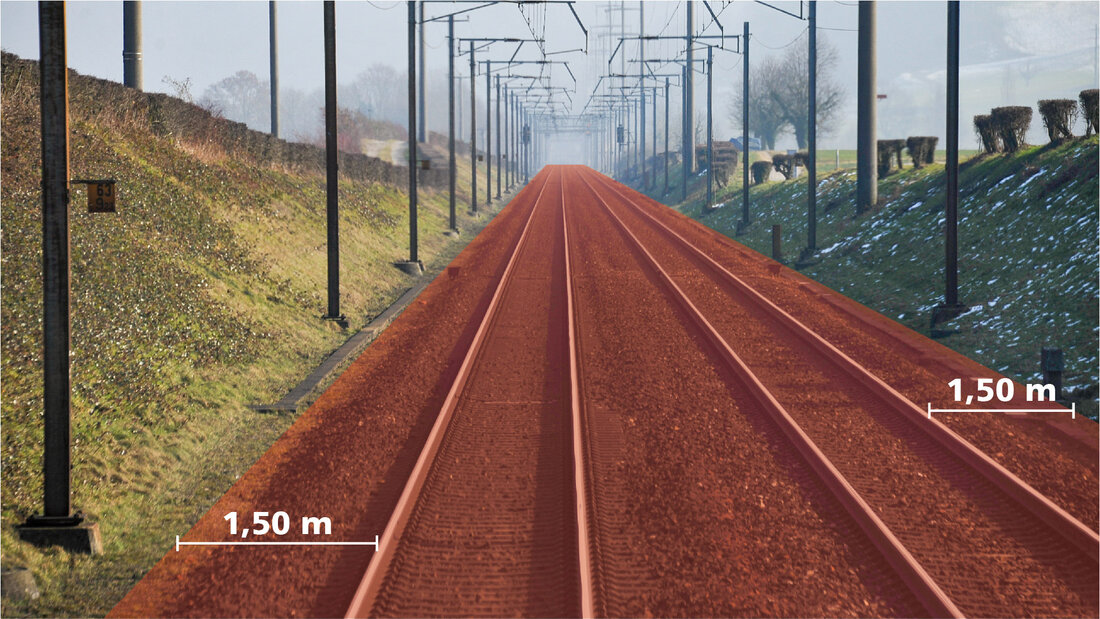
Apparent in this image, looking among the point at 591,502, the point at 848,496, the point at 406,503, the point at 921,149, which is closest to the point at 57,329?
the point at 406,503

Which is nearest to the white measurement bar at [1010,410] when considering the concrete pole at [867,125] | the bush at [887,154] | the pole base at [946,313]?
the pole base at [946,313]

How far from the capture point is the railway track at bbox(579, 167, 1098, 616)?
7.64 meters

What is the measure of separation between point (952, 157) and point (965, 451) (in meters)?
9.38

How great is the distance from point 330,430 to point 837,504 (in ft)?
18.8

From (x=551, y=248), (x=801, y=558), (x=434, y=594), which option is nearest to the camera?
(x=434, y=594)

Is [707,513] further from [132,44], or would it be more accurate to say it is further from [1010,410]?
[132,44]

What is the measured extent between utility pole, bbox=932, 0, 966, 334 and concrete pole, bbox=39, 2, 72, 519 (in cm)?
1439

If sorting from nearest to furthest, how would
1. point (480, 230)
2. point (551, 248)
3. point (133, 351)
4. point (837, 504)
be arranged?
1. point (837, 504)
2. point (133, 351)
3. point (551, 248)
4. point (480, 230)

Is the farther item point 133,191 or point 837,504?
point 133,191

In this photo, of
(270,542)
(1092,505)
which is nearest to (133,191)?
(270,542)

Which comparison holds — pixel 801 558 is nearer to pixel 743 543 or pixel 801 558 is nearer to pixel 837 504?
pixel 743 543

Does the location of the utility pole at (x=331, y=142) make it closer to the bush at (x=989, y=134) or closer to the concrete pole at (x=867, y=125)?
the bush at (x=989, y=134)

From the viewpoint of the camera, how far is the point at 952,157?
18.9 m

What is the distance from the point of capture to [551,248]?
35.6 metres
